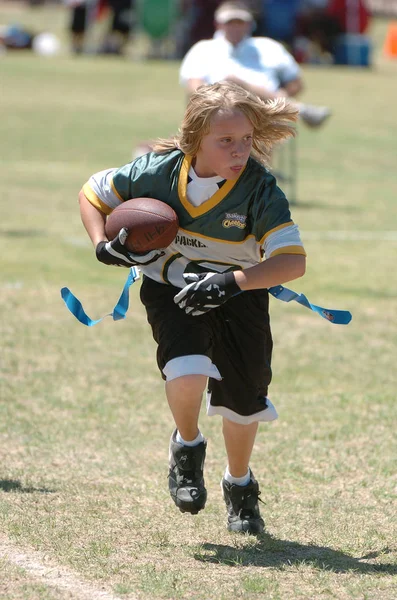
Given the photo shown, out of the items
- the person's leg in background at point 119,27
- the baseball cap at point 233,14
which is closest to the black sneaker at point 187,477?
the baseball cap at point 233,14

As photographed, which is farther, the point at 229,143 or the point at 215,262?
the point at 215,262

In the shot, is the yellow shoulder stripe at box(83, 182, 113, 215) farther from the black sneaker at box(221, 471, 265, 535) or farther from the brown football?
the black sneaker at box(221, 471, 265, 535)

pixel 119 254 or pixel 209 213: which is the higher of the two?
pixel 209 213

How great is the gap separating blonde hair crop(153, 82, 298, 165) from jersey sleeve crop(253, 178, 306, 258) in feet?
0.88

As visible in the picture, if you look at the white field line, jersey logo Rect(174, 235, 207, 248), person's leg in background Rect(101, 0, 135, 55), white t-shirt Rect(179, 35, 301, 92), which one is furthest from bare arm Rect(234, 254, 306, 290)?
person's leg in background Rect(101, 0, 135, 55)

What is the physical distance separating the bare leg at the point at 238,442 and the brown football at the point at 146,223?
2.57ft

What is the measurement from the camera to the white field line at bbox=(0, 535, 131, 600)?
3695 mm

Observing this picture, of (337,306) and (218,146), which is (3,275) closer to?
(337,306)

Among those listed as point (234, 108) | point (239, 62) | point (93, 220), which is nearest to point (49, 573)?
point (93, 220)

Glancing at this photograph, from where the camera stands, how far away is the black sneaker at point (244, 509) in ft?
14.7

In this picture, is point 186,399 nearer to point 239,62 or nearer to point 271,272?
point 271,272

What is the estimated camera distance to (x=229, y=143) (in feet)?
13.9

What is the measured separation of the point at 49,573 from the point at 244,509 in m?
0.95

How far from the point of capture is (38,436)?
568 centimetres
